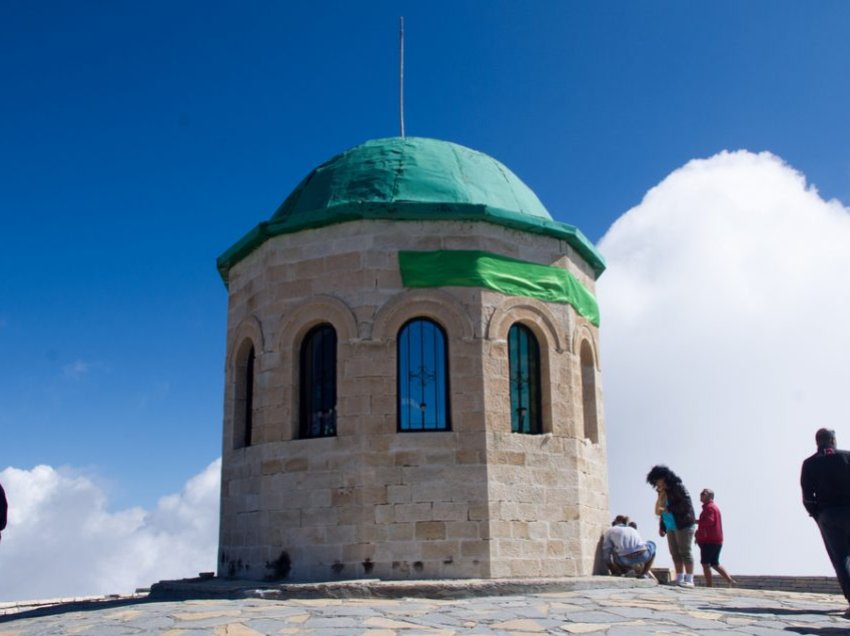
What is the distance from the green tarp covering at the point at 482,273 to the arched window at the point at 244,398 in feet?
8.93

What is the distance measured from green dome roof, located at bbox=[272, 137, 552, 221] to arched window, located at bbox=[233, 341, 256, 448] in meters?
2.01

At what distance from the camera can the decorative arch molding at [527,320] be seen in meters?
10.4

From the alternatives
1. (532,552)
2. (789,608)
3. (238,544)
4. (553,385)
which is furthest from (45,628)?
(789,608)

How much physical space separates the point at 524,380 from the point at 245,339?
3.71 metres

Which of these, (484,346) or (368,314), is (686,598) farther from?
(368,314)

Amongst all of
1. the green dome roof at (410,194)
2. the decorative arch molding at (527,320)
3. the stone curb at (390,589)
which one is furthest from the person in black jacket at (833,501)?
the green dome roof at (410,194)

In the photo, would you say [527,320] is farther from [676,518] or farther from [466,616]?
[466,616]

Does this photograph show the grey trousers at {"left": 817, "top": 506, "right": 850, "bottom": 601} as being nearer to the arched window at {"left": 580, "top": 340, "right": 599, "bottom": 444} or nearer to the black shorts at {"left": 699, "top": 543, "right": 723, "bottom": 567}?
the black shorts at {"left": 699, "top": 543, "right": 723, "bottom": 567}

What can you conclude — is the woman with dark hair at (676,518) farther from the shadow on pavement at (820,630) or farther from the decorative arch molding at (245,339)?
the decorative arch molding at (245,339)

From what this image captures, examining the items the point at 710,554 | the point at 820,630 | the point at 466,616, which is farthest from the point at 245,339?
the point at 820,630

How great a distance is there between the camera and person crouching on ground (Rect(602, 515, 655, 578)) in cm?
1075

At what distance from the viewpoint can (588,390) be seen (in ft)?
39.3

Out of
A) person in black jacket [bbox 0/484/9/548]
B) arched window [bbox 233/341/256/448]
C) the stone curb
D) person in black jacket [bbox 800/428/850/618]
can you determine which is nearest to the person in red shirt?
the stone curb

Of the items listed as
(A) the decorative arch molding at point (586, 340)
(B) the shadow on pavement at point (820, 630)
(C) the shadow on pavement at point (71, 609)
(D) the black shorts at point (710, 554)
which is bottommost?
(B) the shadow on pavement at point (820, 630)
